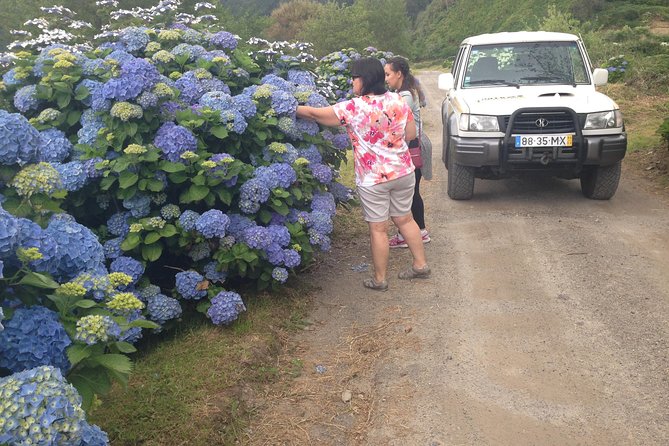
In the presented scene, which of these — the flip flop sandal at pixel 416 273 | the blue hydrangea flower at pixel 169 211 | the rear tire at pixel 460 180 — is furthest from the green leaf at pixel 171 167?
the rear tire at pixel 460 180

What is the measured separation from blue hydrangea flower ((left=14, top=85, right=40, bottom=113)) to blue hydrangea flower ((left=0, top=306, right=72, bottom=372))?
111 inches

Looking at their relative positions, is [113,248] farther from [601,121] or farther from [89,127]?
[601,121]

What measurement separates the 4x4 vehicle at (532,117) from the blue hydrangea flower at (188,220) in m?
4.29

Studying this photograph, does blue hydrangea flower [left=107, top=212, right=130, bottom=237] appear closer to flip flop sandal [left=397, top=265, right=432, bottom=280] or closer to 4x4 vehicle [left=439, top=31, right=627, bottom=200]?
flip flop sandal [left=397, top=265, right=432, bottom=280]

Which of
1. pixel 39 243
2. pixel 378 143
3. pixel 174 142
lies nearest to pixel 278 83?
pixel 378 143

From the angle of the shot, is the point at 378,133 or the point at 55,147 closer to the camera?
the point at 55,147

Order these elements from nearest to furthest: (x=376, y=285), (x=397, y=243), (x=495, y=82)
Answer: (x=376, y=285) < (x=397, y=243) < (x=495, y=82)

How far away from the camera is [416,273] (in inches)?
237

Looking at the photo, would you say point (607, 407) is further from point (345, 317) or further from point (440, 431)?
point (345, 317)

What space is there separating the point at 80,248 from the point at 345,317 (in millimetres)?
2944

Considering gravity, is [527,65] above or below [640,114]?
above

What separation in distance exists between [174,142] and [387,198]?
1965mm

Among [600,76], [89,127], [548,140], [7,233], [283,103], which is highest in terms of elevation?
[7,233]

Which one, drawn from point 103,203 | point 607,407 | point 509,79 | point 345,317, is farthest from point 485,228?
point 103,203
